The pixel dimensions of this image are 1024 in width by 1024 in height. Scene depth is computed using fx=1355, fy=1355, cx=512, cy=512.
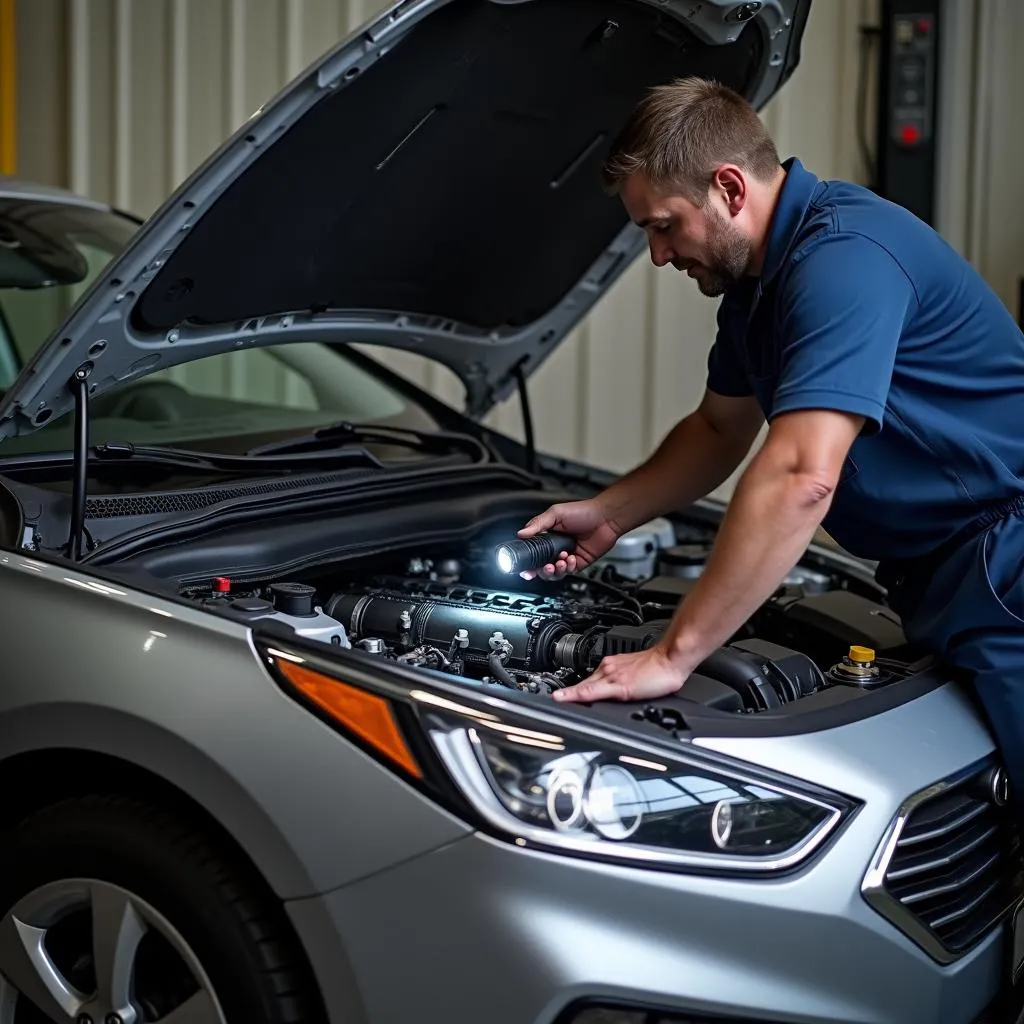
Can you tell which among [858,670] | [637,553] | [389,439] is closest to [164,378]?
[389,439]

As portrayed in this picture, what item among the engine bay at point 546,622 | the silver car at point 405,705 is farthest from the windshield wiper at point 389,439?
the engine bay at point 546,622

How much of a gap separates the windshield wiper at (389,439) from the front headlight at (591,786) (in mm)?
1129

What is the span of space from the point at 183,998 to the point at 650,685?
697mm

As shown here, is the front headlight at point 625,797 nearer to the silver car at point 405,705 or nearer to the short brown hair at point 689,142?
the silver car at point 405,705

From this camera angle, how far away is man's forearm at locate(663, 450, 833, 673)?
1.71 meters

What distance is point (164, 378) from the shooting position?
2963 millimetres

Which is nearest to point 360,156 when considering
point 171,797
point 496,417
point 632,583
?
point 632,583

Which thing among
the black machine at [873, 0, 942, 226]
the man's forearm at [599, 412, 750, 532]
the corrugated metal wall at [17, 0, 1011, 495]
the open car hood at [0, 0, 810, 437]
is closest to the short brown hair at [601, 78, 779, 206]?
the open car hood at [0, 0, 810, 437]

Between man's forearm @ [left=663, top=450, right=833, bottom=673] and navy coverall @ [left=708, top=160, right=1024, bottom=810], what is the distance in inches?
5.2

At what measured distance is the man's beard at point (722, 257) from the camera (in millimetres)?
1937

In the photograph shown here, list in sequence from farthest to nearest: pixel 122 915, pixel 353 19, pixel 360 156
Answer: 1. pixel 353 19
2. pixel 360 156
3. pixel 122 915

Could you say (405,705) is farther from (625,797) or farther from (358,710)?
(625,797)

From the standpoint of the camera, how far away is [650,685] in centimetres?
170

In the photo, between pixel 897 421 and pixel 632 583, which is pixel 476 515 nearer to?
pixel 632 583
